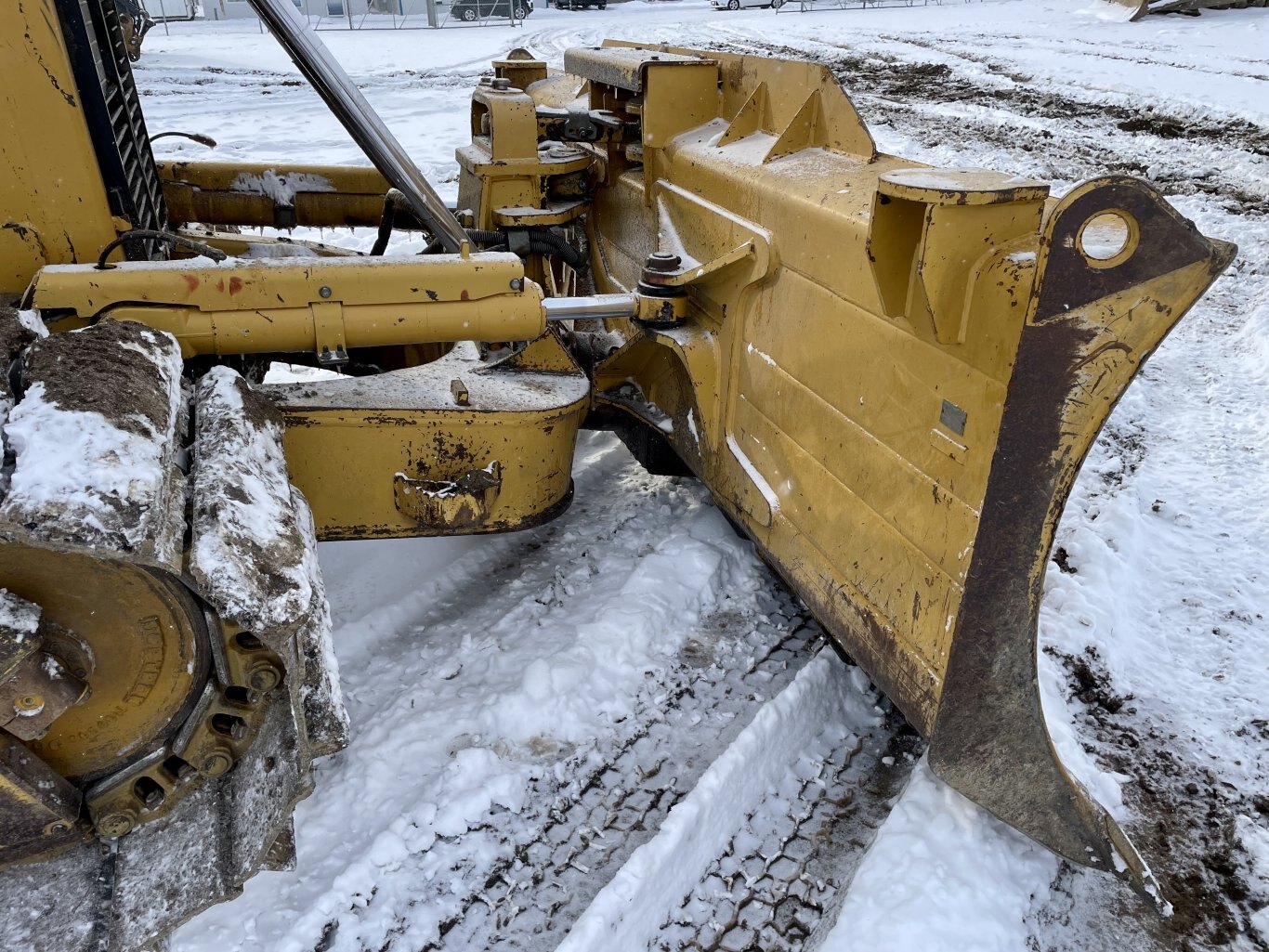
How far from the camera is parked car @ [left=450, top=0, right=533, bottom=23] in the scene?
2388 centimetres

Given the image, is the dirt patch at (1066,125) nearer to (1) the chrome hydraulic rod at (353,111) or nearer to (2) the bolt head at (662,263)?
(2) the bolt head at (662,263)

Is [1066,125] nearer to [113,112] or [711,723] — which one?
[711,723]

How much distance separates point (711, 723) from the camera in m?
2.48

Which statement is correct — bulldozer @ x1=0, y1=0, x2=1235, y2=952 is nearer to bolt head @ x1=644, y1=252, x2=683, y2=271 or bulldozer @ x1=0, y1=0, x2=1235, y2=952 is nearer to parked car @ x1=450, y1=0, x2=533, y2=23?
bolt head @ x1=644, y1=252, x2=683, y2=271

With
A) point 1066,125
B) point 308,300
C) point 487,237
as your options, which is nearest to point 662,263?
point 487,237

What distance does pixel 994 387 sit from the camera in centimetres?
176

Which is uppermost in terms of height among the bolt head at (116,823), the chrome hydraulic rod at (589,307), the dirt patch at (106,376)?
the dirt patch at (106,376)

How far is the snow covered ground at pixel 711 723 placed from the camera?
1995 millimetres

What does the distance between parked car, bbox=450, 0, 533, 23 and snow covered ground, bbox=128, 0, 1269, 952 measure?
906 inches

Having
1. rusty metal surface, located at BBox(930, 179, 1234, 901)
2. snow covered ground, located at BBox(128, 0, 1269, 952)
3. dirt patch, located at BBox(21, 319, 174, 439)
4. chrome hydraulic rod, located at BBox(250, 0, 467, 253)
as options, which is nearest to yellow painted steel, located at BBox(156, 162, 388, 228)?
chrome hydraulic rod, located at BBox(250, 0, 467, 253)

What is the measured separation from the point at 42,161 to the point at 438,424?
1.10 meters

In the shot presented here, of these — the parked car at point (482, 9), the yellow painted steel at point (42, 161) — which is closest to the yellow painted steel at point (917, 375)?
the yellow painted steel at point (42, 161)

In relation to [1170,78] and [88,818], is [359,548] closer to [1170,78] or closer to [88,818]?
[88,818]

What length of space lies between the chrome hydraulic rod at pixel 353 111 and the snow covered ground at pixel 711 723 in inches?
44.2
